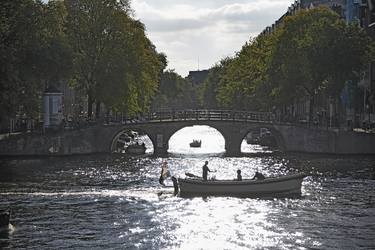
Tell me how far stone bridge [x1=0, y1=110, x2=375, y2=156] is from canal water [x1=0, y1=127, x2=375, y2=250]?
14919 mm

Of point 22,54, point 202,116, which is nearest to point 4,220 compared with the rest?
point 22,54

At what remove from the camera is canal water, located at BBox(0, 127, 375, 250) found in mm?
41188

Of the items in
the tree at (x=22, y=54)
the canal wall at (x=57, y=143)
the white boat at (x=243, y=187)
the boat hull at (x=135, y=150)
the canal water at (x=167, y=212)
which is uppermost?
the tree at (x=22, y=54)

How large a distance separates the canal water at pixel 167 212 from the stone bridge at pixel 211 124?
48.9 ft

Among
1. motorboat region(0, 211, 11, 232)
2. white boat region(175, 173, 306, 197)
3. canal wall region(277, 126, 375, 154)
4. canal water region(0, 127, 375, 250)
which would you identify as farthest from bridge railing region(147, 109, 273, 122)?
motorboat region(0, 211, 11, 232)

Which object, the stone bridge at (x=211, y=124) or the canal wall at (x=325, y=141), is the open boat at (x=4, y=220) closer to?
the stone bridge at (x=211, y=124)

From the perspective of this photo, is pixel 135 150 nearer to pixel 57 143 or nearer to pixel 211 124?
pixel 211 124

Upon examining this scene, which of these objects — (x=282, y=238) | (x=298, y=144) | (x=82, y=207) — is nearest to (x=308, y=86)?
(x=298, y=144)

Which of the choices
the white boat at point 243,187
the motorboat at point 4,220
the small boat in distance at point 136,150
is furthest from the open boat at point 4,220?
the small boat in distance at point 136,150

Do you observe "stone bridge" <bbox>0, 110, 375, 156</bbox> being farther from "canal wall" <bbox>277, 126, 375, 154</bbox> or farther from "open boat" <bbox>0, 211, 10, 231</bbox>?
"open boat" <bbox>0, 211, 10, 231</bbox>

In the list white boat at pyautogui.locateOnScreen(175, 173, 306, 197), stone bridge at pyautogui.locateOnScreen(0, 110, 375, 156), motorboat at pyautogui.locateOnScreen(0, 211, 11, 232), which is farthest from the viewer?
stone bridge at pyautogui.locateOnScreen(0, 110, 375, 156)

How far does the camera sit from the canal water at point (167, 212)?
41.2m

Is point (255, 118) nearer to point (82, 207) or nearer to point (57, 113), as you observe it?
point (57, 113)

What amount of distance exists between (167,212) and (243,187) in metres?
8.94
